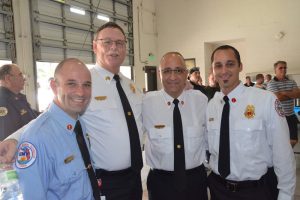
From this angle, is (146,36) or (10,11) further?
(146,36)

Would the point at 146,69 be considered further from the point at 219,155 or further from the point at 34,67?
the point at 219,155

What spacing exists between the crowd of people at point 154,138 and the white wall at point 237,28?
903cm

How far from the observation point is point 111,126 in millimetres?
2029

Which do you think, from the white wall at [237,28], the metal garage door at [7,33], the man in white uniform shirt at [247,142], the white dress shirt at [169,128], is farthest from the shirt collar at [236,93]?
the white wall at [237,28]

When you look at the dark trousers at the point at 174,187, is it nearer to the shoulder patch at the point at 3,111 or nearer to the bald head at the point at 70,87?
the bald head at the point at 70,87

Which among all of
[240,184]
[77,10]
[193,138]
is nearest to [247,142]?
[240,184]

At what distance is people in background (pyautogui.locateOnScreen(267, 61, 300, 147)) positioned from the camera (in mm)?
4496

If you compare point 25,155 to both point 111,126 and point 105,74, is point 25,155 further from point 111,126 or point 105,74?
point 105,74

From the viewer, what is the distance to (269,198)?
6.13ft

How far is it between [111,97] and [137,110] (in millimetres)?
272

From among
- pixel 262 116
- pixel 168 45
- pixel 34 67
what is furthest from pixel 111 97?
pixel 168 45

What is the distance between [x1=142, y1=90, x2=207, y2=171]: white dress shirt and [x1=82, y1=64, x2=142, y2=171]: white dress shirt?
29cm

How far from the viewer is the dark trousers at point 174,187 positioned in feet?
6.91

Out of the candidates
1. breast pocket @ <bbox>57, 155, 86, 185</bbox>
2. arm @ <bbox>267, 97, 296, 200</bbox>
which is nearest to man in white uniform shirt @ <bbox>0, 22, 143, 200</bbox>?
breast pocket @ <bbox>57, 155, 86, 185</bbox>
